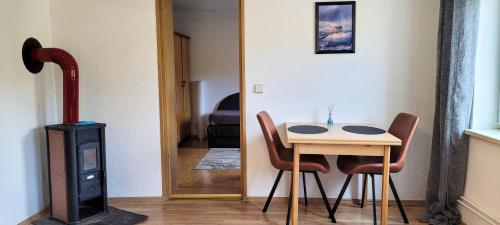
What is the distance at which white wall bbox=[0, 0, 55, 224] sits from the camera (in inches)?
98.4

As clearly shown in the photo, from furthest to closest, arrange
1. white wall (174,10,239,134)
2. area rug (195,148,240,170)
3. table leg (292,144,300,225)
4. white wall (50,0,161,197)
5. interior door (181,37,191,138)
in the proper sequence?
white wall (174,10,239,134) → interior door (181,37,191,138) → area rug (195,148,240,170) → white wall (50,0,161,197) → table leg (292,144,300,225)

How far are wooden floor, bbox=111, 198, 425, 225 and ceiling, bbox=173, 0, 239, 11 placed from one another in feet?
11.2

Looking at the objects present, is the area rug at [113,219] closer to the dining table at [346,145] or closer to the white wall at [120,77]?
the white wall at [120,77]

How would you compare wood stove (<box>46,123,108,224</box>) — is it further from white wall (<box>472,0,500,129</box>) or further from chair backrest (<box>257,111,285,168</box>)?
white wall (<box>472,0,500,129</box>)

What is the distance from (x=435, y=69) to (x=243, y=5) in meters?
1.80

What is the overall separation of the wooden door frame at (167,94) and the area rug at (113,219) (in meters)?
0.41

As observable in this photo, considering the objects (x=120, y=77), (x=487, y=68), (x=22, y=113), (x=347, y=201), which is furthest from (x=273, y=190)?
(x=22, y=113)

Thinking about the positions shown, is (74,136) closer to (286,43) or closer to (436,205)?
(286,43)

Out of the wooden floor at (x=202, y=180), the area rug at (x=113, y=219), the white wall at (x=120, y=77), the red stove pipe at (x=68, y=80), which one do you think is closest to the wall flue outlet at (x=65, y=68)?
the red stove pipe at (x=68, y=80)

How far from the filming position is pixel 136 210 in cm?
302

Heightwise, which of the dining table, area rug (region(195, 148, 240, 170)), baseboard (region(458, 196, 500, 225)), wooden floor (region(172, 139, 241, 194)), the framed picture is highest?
the framed picture

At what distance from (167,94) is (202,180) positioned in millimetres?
1167

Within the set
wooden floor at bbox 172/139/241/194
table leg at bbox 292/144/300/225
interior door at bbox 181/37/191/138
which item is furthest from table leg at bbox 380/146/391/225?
interior door at bbox 181/37/191/138

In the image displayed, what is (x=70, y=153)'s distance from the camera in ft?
8.52
